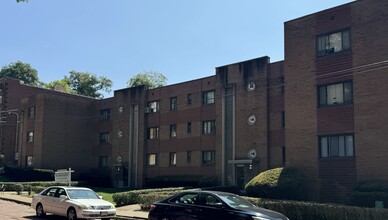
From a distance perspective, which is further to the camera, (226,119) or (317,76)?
(226,119)

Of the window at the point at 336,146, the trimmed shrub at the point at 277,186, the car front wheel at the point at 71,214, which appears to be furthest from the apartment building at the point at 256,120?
the car front wheel at the point at 71,214

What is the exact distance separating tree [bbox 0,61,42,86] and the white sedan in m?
67.7

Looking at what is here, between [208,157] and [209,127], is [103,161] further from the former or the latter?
[209,127]

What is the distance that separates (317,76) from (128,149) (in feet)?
82.8

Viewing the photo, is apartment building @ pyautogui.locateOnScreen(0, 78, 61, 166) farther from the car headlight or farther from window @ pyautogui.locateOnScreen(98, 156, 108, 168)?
the car headlight

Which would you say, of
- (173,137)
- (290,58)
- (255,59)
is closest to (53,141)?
(173,137)

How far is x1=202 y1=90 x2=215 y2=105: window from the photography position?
3759cm

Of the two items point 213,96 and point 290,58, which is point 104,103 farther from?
point 290,58

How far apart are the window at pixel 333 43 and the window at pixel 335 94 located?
6.43 ft

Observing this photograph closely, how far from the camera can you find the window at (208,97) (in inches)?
1480

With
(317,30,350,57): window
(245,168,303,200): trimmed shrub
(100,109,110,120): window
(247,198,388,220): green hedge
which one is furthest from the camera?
(100,109,110,120): window

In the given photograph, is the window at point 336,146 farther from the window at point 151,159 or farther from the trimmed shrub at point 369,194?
the window at point 151,159

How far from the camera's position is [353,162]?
73.6 ft

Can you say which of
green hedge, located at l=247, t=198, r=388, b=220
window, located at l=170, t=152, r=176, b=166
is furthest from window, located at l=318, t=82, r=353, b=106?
window, located at l=170, t=152, r=176, b=166
